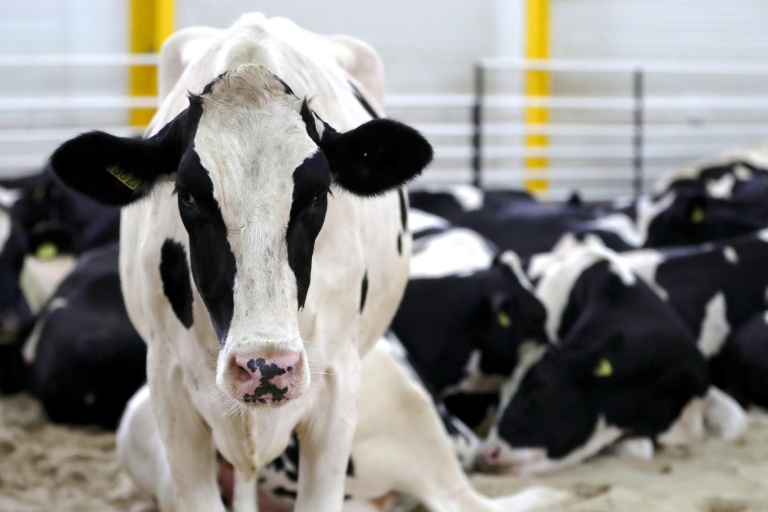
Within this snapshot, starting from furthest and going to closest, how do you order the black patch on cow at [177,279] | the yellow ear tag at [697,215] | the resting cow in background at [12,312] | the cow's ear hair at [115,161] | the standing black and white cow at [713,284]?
the yellow ear tag at [697,215]
the resting cow in background at [12,312]
the standing black and white cow at [713,284]
the black patch on cow at [177,279]
the cow's ear hair at [115,161]

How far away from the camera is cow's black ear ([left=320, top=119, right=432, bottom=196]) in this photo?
237 centimetres

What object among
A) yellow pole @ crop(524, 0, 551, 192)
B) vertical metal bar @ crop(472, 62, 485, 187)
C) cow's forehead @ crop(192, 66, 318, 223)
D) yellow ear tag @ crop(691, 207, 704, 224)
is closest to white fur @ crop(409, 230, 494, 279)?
yellow ear tag @ crop(691, 207, 704, 224)

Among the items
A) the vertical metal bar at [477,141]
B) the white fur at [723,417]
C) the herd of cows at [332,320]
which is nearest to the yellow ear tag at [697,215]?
the herd of cows at [332,320]

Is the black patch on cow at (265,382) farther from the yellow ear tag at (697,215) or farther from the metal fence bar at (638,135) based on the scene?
the metal fence bar at (638,135)

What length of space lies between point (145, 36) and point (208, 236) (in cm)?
887

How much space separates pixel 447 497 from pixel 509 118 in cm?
902

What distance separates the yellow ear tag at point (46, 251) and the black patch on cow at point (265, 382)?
19.9 feet

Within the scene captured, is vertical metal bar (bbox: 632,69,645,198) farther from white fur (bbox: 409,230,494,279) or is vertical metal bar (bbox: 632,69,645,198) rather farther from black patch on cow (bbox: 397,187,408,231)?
black patch on cow (bbox: 397,187,408,231)

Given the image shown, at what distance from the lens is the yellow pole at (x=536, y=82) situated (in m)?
12.1

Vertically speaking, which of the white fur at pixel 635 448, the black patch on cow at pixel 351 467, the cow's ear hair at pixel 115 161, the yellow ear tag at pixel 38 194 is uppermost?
the cow's ear hair at pixel 115 161

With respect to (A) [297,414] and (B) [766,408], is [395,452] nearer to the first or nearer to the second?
(A) [297,414]

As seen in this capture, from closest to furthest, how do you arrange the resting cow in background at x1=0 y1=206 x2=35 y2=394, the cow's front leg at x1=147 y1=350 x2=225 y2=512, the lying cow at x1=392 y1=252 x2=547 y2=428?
the cow's front leg at x1=147 y1=350 x2=225 y2=512 < the lying cow at x1=392 y1=252 x2=547 y2=428 < the resting cow in background at x1=0 y1=206 x2=35 y2=394

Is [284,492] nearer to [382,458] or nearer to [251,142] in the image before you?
[382,458]

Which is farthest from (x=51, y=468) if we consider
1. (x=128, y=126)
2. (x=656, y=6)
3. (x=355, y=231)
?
(x=656, y=6)
